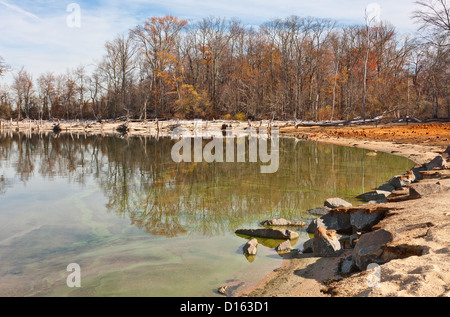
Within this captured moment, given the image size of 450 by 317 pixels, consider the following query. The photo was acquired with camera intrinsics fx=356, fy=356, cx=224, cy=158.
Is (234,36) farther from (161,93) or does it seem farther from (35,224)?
(35,224)

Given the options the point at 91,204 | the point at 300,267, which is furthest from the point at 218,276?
the point at 91,204

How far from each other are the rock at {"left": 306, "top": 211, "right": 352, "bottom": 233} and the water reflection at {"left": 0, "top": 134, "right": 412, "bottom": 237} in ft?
2.99

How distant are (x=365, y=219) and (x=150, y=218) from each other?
14.6 ft

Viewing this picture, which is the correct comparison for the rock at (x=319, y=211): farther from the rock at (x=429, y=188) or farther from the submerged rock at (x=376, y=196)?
the rock at (x=429, y=188)

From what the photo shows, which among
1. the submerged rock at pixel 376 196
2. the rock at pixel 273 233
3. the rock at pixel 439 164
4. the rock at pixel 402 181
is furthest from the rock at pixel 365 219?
the rock at pixel 439 164

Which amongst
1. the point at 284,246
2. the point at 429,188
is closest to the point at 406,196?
the point at 429,188

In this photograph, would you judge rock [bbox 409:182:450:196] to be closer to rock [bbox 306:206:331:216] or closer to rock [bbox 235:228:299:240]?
rock [bbox 306:206:331:216]

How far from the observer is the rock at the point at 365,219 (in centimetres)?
622

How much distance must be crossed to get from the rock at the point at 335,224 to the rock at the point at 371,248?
182 centimetres

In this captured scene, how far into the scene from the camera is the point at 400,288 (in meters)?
3.60

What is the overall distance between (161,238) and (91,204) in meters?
3.21

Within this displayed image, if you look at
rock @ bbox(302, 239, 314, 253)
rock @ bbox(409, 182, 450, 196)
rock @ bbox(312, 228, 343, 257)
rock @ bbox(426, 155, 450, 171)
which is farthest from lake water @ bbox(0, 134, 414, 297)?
rock @ bbox(409, 182, 450, 196)

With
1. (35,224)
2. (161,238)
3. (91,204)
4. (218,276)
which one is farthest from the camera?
(91,204)
